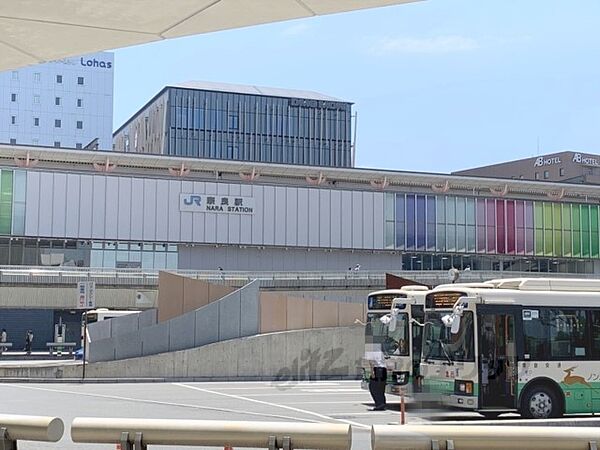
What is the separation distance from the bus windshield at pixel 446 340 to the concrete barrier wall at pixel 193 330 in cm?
1716

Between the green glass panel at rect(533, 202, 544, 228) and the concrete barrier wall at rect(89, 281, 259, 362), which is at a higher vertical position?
the green glass panel at rect(533, 202, 544, 228)

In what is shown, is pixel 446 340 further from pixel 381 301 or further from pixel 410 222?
pixel 410 222

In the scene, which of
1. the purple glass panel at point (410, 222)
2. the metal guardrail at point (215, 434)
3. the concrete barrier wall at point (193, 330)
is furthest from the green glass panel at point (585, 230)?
the metal guardrail at point (215, 434)

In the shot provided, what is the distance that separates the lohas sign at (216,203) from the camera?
6831 cm

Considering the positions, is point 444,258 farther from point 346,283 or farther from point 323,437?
point 323,437

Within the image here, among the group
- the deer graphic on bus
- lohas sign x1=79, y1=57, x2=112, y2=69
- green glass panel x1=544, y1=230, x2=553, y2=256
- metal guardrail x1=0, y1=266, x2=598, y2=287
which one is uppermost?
lohas sign x1=79, y1=57, x2=112, y2=69

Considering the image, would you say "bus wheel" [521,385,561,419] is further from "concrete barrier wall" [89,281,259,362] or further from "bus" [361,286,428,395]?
"concrete barrier wall" [89,281,259,362]

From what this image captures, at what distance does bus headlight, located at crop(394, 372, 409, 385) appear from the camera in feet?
84.1

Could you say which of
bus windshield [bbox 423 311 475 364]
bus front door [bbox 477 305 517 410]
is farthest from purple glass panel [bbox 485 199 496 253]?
bus front door [bbox 477 305 517 410]

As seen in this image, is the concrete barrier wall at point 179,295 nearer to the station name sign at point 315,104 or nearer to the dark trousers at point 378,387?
the dark trousers at point 378,387

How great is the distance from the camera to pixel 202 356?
3731 cm

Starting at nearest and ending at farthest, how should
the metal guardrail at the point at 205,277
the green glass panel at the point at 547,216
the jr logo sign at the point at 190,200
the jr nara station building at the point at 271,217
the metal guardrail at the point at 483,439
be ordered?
the metal guardrail at the point at 483,439, the metal guardrail at the point at 205,277, the jr nara station building at the point at 271,217, the jr logo sign at the point at 190,200, the green glass panel at the point at 547,216

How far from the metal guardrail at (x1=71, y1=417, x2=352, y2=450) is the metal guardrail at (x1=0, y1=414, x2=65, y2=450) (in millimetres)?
213

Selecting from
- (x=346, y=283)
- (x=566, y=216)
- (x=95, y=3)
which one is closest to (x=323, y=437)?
(x=95, y=3)
